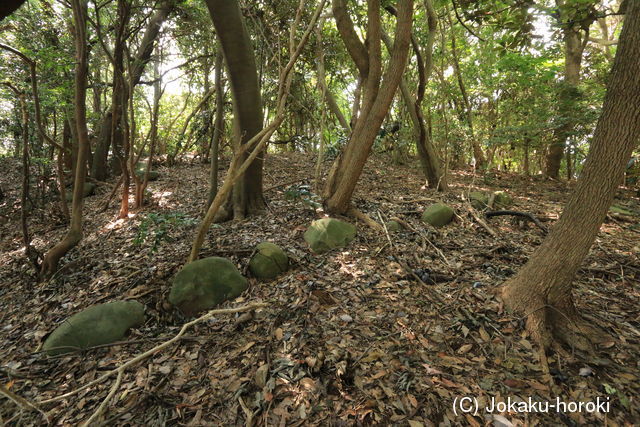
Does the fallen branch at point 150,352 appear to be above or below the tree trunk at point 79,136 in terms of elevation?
below

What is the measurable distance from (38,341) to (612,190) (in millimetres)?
5431

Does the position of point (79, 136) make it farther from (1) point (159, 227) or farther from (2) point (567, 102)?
(2) point (567, 102)

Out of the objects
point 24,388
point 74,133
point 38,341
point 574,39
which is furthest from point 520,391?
point 574,39

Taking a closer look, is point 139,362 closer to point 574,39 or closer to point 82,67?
point 82,67

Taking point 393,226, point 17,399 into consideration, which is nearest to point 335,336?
point 17,399

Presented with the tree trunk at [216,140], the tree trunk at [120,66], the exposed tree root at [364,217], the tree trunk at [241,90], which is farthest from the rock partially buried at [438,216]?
the tree trunk at [120,66]

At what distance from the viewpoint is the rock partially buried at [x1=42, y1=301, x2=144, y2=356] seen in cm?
288

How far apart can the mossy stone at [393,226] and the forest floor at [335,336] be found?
15cm

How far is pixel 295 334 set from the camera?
2854mm

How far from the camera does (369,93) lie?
4.95m

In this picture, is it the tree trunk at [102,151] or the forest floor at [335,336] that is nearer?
the forest floor at [335,336]

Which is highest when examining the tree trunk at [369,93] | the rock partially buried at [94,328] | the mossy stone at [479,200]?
the tree trunk at [369,93]

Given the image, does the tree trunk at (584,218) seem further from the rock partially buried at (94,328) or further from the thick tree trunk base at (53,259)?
the thick tree trunk base at (53,259)

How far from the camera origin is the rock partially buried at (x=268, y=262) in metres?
3.75
